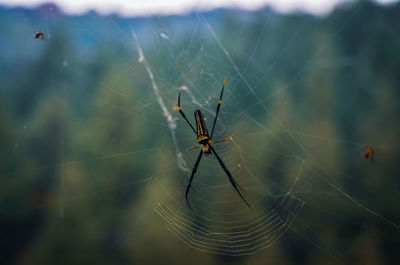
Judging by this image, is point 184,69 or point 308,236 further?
point 308,236

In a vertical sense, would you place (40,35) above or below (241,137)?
above

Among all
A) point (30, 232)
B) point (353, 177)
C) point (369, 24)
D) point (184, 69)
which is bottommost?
point (30, 232)

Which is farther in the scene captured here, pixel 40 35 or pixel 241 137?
pixel 241 137

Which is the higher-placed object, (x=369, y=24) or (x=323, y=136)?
(x=369, y=24)

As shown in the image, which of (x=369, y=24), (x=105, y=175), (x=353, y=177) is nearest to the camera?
(x=369, y=24)

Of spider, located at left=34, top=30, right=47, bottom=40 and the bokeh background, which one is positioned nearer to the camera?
spider, located at left=34, top=30, right=47, bottom=40

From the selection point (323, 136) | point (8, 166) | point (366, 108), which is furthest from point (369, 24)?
point (8, 166)

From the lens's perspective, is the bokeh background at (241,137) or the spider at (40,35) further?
the bokeh background at (241,137)

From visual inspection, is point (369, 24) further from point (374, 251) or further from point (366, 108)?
point (374, 251)
